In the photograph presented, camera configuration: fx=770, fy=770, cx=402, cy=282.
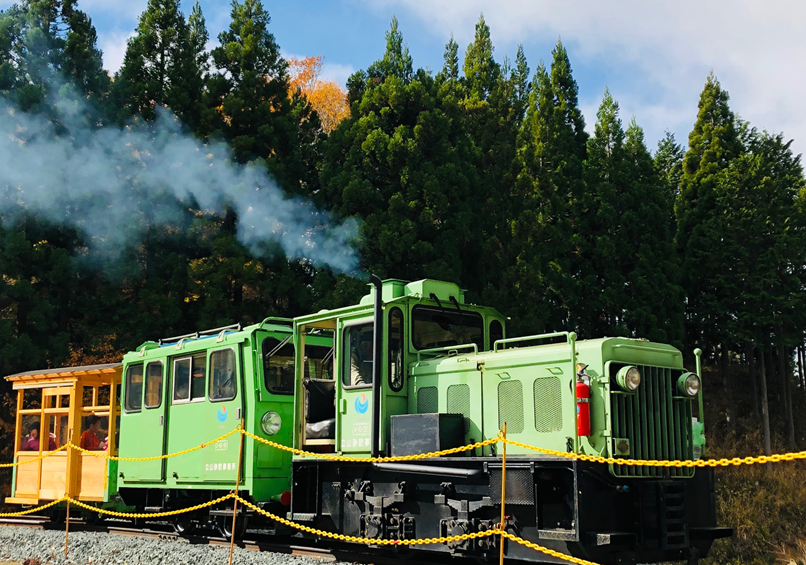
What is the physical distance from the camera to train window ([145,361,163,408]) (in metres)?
12.0

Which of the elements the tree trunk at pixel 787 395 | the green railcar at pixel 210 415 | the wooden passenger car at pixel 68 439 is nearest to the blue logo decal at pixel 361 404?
the green railcar at pixel 210 415

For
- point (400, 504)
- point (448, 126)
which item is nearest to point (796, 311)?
point (448, 126)

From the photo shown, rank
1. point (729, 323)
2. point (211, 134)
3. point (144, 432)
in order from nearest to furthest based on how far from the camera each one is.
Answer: point (144, 432), point (211, 134), point (729, 323)

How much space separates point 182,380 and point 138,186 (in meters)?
9.05

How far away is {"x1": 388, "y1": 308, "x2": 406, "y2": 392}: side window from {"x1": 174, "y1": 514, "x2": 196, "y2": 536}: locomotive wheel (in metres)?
4.77

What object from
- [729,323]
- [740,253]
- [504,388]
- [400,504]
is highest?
[740,253]

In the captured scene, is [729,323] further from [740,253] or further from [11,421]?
[11,421]

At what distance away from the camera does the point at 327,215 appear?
20.0 meters

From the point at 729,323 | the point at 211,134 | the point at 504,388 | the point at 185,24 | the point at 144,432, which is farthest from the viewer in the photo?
the point at 729,323

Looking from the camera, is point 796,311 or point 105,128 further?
point 796,311

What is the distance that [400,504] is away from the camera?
8.46 metres

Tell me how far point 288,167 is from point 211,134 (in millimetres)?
2208

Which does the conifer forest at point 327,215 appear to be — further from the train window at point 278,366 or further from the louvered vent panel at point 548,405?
the louvered vent panel at point 548,405

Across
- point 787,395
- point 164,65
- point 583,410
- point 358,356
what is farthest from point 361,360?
point 787,395
